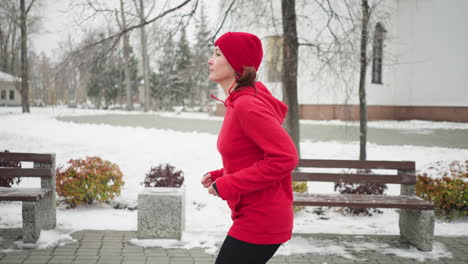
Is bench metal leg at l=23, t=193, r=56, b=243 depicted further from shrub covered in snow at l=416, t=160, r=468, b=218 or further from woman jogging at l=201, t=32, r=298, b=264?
shrub covered in snow at l=416, t=160, r=468, b=218

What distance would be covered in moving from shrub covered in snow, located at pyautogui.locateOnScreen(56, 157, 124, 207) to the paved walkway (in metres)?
1.27

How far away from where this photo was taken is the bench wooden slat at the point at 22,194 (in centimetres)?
460

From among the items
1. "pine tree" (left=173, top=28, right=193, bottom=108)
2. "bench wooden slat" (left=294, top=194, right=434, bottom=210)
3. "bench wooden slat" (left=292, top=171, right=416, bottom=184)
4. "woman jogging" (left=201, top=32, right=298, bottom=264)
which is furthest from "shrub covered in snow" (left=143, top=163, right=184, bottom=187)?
"woman jogging" (left=201, top=32, right=298, bottom=264)

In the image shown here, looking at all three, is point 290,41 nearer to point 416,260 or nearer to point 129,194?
point 129,194

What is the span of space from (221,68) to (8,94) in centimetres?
845

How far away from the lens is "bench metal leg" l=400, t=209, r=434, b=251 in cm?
496

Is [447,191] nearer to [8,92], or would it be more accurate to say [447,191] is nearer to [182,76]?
[182,76]

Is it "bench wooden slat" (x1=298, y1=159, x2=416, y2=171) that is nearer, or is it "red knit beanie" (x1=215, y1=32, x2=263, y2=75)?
"red knit beanie" (x1=215, y1=32, x2=263, y2=75)

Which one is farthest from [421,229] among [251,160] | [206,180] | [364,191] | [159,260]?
[251,160]

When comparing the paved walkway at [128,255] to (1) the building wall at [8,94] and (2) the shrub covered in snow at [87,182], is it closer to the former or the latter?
(2) the shrub covered in snow at [87,182]

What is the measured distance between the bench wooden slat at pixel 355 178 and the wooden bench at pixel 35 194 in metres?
3.17

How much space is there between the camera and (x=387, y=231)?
5898 mm

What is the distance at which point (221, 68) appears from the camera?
212cm

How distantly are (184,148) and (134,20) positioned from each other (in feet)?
20.1
